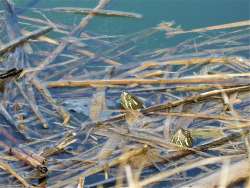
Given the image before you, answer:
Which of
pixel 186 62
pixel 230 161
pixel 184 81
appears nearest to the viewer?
pixel 230 161

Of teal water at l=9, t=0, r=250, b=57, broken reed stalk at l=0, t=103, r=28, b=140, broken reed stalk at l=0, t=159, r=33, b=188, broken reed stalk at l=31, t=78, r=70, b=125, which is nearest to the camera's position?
broken reed stalk at l=0, t=159, r=33, b=188

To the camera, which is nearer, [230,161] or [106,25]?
[230,161]

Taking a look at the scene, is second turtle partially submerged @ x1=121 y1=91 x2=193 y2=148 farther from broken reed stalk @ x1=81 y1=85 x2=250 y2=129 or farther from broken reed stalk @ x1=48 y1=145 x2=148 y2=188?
broken reed stalk @ x1=48 y1=145 x2=148 y2=188

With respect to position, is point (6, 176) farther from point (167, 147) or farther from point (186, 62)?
point (186, 62)

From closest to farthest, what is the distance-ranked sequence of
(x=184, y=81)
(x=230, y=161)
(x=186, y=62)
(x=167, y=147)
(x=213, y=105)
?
(x=230, y=161)
(x=167, y=147)
(x=213, y=105)
(x=184, y=81)
(x=186, y=62)

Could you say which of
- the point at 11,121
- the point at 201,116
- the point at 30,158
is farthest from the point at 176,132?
the point at 11,121

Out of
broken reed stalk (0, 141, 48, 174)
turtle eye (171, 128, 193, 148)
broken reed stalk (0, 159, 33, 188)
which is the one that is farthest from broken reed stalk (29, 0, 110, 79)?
turtle eye (171, 128, 193, 148)

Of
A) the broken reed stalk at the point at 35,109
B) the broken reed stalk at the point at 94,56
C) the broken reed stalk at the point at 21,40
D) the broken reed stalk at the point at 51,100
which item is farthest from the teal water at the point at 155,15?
the broken reed stalk at the point at 35,109

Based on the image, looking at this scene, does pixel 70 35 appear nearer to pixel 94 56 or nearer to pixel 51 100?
pixel 94 56

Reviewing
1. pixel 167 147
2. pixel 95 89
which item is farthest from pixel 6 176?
pixel 95 89
